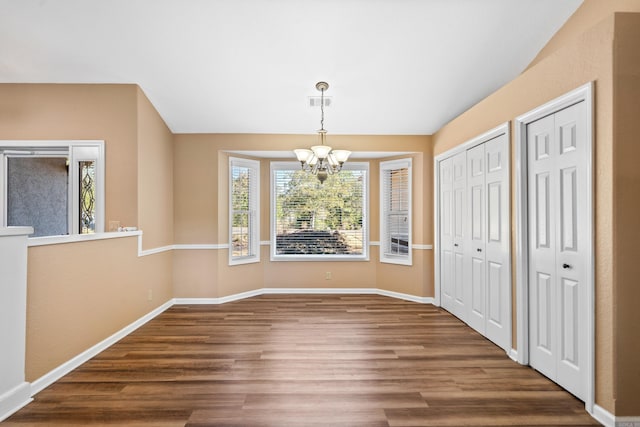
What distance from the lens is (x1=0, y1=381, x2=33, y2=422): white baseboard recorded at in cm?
217

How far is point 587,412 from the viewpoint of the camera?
221 cm

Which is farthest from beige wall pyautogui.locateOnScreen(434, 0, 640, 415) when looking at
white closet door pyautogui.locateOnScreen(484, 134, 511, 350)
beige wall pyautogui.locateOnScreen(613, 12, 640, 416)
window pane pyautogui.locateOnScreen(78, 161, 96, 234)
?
window pane pyautogui.locateOnScreen(78, 161, 96, 234)

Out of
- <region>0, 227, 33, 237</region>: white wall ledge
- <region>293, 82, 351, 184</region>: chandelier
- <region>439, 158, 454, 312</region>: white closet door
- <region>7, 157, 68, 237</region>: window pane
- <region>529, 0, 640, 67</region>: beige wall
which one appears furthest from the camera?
<region>7, 157, 68, 237</region>: window pane

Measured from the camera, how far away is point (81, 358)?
296 centimetres

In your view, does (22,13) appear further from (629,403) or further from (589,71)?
(629,403)

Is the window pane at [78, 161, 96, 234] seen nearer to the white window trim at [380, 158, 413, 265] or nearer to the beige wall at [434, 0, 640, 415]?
the white window trim at [380, 158, 413, 265]

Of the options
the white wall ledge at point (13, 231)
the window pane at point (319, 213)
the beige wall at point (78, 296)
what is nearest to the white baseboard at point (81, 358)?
the beige wall at point (78, 296)

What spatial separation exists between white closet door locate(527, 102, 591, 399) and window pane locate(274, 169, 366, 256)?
3083mm

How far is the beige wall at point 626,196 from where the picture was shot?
203 centimetres

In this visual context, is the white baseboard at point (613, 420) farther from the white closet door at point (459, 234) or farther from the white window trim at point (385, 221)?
the white window trim at point (385, 221)

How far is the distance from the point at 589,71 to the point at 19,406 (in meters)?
4.55

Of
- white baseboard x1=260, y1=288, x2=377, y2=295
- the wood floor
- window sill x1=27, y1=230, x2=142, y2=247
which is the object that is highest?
window sill x1=27, y1=230, x2=142, y2=247

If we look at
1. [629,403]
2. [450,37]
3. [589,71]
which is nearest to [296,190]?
[450,37]

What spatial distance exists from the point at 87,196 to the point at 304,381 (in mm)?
3449
